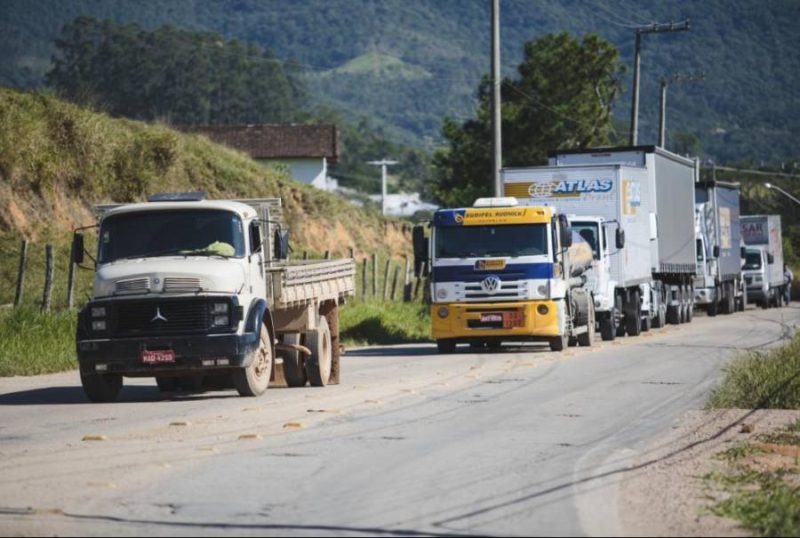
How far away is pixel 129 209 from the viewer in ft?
64.1

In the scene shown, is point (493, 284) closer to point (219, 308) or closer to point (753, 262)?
point (219, 308)

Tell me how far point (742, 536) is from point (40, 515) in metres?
4.58

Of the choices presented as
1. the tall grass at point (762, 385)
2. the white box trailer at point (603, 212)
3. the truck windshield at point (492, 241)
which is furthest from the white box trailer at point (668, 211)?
the tall grass at point (762, 385)

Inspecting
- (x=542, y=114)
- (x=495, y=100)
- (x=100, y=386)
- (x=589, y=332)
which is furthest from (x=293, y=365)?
(x=542, y=114)

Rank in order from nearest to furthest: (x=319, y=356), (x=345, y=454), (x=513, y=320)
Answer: (x=345, y=454), (x=319, y=356), (x=513, y=320)

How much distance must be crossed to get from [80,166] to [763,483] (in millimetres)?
35329

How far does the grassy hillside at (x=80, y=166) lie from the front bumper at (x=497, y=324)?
15761mm

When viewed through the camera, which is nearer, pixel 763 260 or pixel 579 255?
pixel 579 255

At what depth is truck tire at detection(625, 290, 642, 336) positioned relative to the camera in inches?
1471

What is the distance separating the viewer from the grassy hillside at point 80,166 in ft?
138

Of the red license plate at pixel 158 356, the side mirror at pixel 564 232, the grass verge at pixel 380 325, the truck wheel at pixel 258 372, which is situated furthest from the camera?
the grass verge at pixel 380 325

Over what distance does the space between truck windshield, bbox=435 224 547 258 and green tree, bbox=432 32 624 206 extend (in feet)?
153

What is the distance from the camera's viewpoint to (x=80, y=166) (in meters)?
45.0

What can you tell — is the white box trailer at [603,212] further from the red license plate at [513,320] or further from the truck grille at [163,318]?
the truck grille at [163,318]
